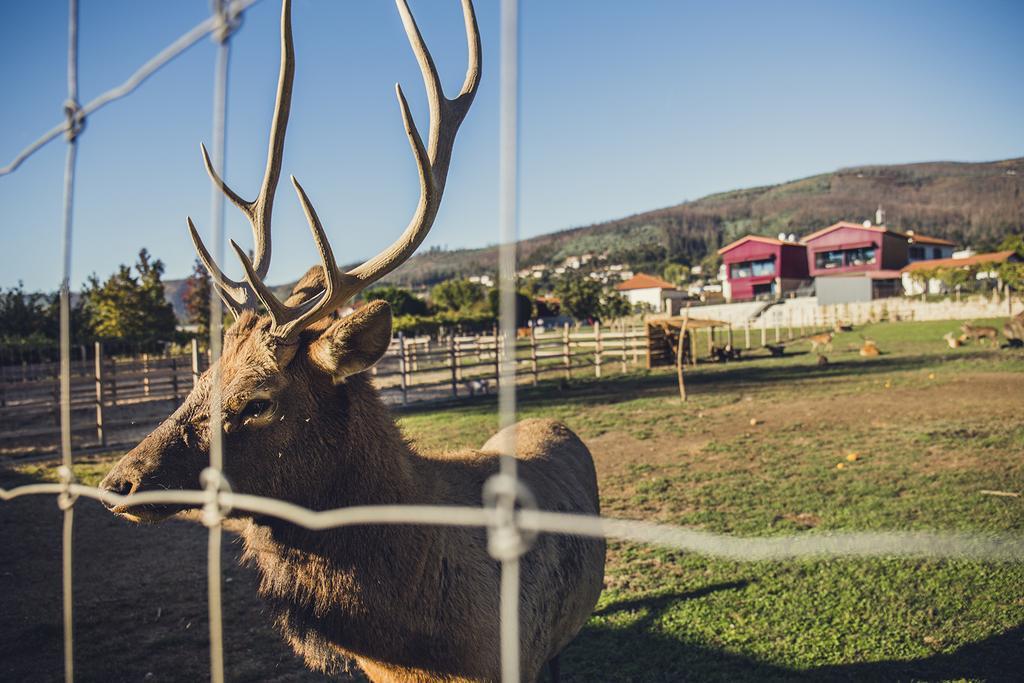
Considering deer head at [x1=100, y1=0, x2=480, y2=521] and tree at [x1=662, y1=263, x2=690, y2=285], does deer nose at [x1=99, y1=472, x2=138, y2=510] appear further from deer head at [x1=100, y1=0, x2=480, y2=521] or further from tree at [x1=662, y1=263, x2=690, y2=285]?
tree at [x1=662, y1=263, x2=690, y2=285]

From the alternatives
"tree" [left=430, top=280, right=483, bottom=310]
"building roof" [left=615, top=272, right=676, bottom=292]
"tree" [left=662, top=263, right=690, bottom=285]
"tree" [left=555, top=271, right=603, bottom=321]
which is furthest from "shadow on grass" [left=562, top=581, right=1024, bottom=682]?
"tree" [left=662, top=263, right=690, bottom=285]

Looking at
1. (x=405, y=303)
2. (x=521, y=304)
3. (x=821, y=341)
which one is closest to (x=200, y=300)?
(x=405, y=303)

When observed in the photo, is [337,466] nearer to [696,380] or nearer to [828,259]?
[696,380]

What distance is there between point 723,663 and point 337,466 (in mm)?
3138

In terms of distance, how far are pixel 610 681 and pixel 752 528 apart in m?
2.93

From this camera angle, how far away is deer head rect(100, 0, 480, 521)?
2.07m

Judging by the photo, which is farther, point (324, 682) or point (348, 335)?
point (324, 682)

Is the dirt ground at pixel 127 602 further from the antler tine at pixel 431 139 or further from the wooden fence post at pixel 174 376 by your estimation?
the wooden fence post at pixel 174 376

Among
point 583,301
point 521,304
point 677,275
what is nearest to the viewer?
point 521,304

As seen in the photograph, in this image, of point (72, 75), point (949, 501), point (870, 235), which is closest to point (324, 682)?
point (72, 75)

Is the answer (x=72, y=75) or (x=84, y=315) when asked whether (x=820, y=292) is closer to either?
(x=84, y=315)

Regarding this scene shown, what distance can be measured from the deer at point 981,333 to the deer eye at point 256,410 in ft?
92.9

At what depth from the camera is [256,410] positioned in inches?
86.9

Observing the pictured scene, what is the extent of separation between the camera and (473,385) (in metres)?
19.6
